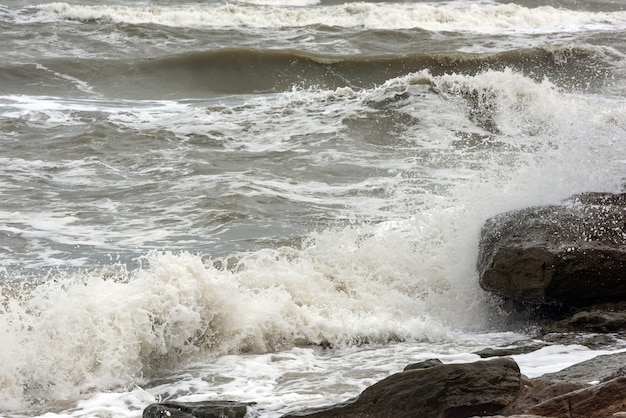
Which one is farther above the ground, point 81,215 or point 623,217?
point 623,217

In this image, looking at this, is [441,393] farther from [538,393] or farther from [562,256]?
[562,256]

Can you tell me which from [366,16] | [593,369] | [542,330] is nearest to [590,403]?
[593,369]

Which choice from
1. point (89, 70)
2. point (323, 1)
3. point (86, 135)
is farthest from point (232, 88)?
point (323, 1)

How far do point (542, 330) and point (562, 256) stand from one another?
530mm

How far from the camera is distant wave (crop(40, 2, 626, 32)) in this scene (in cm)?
2406

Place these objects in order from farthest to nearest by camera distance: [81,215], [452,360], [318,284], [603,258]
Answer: [81,215] → [318,284] → [603,258] → [452,360]

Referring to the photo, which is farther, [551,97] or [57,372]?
[551,97]

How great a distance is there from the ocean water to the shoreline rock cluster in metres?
0.29

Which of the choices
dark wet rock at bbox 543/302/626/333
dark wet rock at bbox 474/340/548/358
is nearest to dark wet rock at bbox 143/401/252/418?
dark wet rock at bbox 474/340/548/358

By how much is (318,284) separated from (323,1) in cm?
2192

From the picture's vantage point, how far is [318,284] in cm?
787

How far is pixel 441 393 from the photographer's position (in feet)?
14.2

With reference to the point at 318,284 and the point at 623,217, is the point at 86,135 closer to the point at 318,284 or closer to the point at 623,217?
the point at 318,284

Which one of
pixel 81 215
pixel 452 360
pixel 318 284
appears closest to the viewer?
pixel 452 360
